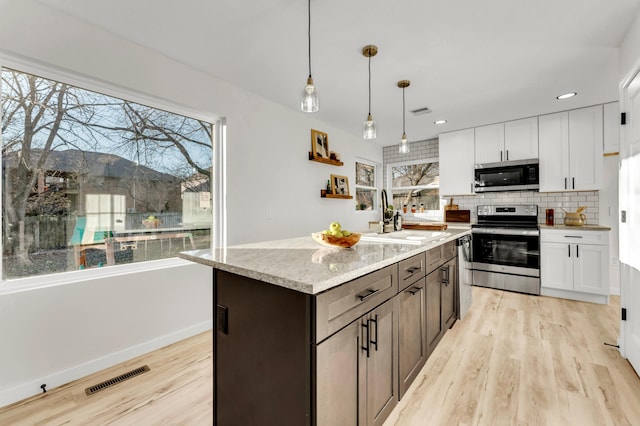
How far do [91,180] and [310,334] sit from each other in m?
2.13

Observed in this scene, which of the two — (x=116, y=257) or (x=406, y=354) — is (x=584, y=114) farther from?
(x=116, y=257)

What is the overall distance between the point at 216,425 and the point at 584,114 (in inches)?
196

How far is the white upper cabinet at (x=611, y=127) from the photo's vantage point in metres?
3.45

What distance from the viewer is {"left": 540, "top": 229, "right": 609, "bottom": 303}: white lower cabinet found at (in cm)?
336

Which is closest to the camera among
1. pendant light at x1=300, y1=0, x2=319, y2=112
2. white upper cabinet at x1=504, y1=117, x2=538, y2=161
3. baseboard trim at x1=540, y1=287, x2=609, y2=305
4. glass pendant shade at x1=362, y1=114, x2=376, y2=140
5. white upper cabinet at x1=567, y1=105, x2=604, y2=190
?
pendant light at x1=300, y1=0, x2=319, y2=112

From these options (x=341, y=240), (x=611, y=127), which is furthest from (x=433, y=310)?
(x=611, y=127)

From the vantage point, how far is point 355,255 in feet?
4.93


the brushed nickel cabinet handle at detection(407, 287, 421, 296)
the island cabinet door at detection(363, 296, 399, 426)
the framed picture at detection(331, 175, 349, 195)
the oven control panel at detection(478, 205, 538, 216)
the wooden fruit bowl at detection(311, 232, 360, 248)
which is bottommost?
the island cabinet door at detection(363, 296, 399, 426)

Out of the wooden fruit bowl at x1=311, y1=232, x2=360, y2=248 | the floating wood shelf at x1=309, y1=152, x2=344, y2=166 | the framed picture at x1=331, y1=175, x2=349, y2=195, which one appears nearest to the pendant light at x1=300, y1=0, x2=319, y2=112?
the wooden fruit bowl at x1=311, y1=232, x2=360, y2=248

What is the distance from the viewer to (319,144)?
4.09 m

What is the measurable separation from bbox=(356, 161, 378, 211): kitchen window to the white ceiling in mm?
1989

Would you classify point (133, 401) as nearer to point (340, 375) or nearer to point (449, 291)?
point (340, 375)

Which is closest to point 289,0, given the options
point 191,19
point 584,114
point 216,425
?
point 191,19

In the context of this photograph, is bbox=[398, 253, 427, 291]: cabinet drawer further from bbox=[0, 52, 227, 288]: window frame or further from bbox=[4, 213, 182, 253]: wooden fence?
bbox=[4, 213, 182, 253]: wooden fence
